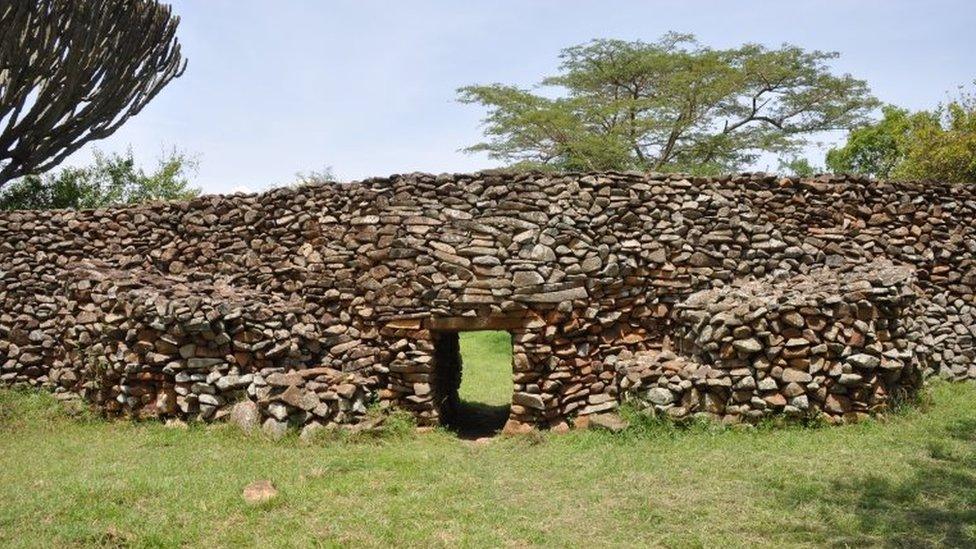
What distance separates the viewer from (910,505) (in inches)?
200

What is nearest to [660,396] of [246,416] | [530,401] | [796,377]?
[796,377]

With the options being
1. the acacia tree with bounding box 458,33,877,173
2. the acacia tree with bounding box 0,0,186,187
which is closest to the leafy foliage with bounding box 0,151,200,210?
the acacia tree with bounding box 0,0,186,187

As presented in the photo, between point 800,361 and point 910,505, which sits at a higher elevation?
point 800,361

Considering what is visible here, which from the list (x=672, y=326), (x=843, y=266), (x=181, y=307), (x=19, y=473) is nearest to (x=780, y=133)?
(x=843, y=266)

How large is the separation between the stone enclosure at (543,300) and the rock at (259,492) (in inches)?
69.3

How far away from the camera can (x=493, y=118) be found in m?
20.8

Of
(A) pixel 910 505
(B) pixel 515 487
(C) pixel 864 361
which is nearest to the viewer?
(A) pixel 910 505

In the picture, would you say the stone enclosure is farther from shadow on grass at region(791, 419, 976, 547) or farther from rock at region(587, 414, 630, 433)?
shadow on grass at region(791, 419, 976, 547)

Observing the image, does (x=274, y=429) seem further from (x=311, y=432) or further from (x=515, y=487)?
(x=515, y=487)

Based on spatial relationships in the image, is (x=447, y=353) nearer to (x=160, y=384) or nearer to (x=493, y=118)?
(x=160, y=384)

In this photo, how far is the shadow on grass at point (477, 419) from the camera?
8.87 m

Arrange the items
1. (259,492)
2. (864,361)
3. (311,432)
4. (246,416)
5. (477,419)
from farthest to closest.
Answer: (477,419) < (246,416) < (311,432) < (864,361) < (259,492)

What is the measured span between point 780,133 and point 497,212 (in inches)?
541

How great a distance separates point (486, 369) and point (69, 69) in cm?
938
